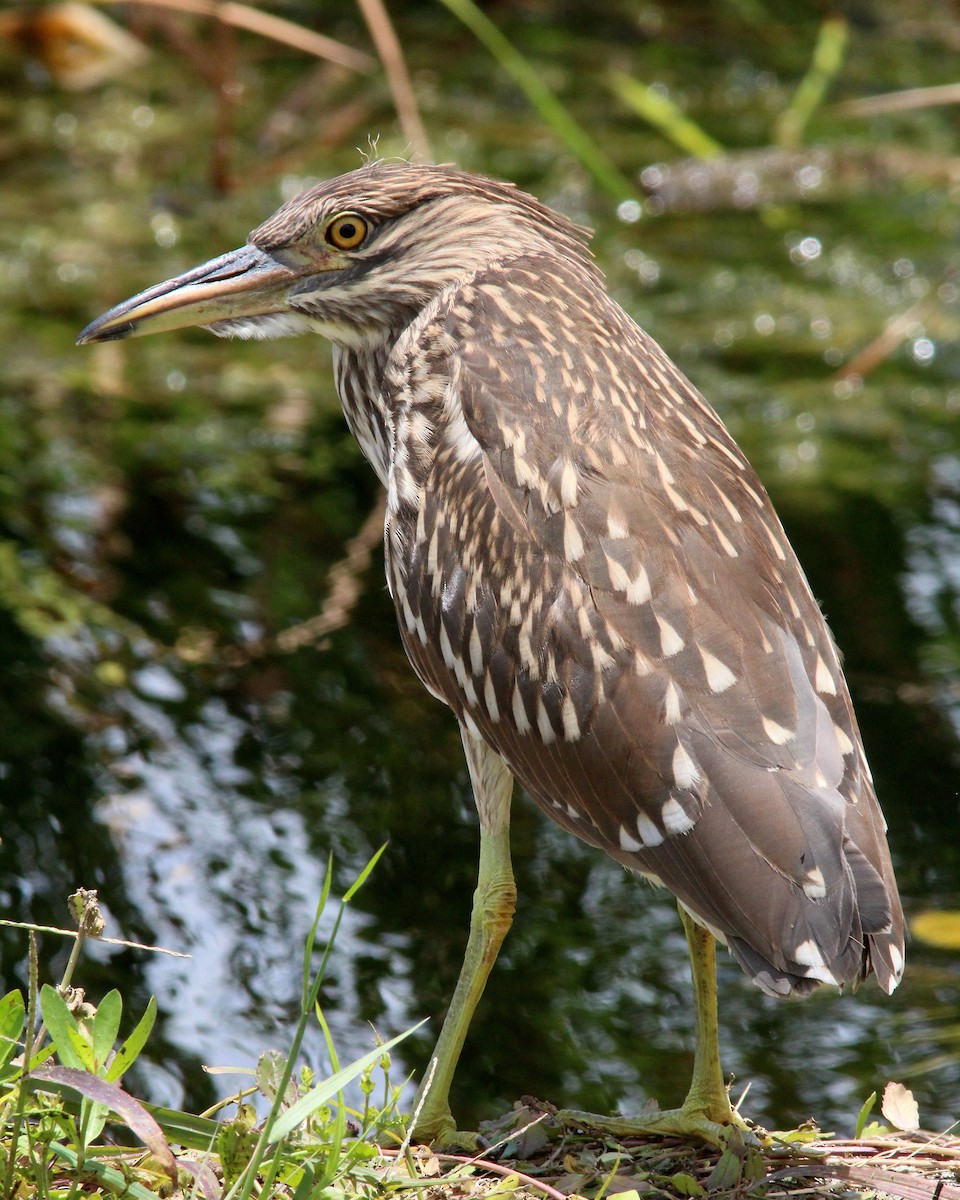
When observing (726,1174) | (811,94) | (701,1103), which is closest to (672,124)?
(811,94)

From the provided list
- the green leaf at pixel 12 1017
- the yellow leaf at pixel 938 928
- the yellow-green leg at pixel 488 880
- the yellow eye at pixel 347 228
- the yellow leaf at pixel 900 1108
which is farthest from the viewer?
the yellow leaf at pixel 938 928

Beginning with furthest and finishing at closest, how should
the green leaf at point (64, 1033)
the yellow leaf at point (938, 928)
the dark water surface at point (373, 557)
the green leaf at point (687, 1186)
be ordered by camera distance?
the yellow leaf at point (938, 928), the dark water surface at point (373, 557), the green leaf at point (687, 1186), the green leaf at point (64, 1033)

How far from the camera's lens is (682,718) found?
364 cm

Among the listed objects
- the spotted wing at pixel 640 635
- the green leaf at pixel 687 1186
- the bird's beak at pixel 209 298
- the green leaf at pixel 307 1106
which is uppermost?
the bird's beak at pixel 209 298

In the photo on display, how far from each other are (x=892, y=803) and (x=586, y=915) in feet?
4.14

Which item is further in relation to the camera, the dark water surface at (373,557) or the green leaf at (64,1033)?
the dark water surface at (373,557)

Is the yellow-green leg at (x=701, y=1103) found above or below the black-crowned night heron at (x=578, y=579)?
below

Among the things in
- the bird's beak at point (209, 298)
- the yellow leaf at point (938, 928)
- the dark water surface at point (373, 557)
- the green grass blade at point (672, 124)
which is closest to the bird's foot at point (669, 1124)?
the dark water surface at point (373, 557)

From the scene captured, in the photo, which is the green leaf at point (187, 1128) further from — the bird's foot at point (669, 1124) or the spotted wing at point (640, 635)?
the spotted wing at point (640, 635)

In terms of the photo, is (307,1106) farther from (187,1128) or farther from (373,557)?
(373,557)

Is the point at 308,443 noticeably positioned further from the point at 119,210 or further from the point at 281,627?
the point at 119,210

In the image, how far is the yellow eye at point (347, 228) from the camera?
4535 mm

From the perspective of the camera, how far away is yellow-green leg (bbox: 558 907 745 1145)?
157 inches

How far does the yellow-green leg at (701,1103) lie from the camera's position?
157 inches
